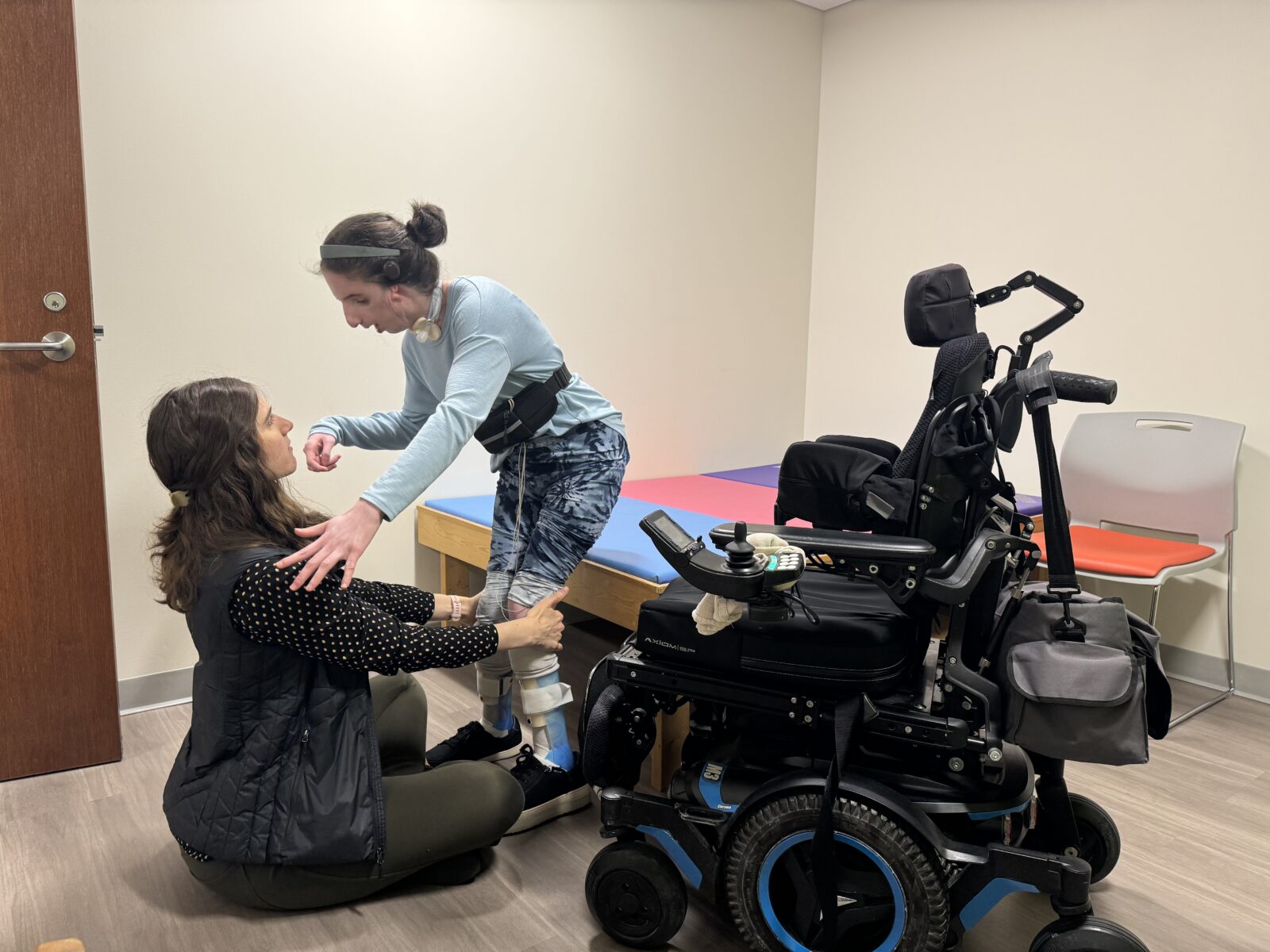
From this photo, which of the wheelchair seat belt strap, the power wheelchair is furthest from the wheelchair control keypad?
the wheelchair seat belt strap

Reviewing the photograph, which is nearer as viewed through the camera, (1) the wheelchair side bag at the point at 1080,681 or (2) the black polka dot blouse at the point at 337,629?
(1) the wheelchair side bag at the point at 1080,681

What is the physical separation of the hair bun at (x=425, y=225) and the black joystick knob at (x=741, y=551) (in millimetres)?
869

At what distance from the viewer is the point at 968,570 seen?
144cm

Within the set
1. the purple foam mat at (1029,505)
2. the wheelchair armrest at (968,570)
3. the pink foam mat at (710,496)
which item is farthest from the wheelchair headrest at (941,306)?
the purple foam mat at (1029,505)

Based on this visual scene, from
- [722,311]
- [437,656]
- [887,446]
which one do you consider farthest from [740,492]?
[437,656]

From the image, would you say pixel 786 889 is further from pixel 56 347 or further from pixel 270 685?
pixel 56 347

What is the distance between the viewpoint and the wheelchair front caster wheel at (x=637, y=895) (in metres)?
1.58

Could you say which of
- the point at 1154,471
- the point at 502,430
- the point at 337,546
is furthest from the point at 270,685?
the point at 1154,471

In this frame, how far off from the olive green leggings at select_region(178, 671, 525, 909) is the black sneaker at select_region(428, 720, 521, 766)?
1.33 feet

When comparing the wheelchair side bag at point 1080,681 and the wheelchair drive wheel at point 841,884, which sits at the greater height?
the wheelchair side bag at point 1080,681

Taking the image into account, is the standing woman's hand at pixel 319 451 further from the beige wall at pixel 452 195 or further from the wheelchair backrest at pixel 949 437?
the wheelchair backrest at pixel 949 437

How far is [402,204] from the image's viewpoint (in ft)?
9.37

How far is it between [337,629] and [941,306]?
1.18 metres

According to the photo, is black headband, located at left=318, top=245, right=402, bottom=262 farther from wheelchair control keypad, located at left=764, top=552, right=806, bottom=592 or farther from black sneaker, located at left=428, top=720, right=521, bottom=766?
black sneaker, located at left=428, top=720, right=521, bottom=766
